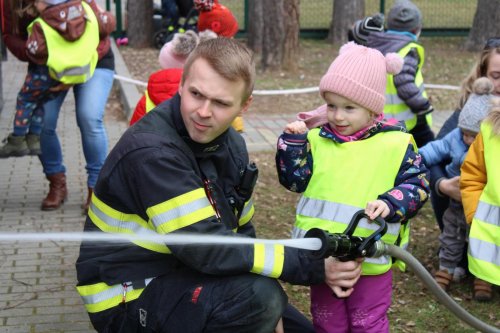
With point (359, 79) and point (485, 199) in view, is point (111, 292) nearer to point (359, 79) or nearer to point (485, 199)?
point (359, 79)

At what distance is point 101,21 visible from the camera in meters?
5.75

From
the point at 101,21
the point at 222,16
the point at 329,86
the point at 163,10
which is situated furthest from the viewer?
the point at 163,10

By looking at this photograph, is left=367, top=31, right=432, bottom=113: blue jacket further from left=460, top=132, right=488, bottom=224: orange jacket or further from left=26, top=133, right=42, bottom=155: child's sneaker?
left=26, top=133, right=42, bottom=155: child's sneaker

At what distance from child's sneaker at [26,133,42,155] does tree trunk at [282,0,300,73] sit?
6560mm

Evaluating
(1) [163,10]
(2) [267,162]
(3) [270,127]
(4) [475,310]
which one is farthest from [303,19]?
(4) [475,310]

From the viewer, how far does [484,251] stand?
4.11 metres

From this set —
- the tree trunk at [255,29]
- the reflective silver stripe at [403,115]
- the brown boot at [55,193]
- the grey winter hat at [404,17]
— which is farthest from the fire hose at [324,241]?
the tree trunk at [255,29]

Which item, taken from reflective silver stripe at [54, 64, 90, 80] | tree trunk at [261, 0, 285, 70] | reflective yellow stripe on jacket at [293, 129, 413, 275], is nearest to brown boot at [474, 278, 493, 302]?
reflective yellow stripe on jacket at [293, 129, 413, 275]

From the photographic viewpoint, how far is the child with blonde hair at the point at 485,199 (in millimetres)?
4094

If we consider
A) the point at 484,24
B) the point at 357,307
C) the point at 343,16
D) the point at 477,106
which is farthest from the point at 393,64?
the point at 343,16

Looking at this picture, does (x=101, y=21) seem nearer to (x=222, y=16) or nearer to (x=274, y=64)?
(x=222, y=16)

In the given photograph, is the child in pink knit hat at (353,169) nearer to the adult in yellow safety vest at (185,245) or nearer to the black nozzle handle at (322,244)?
the adult in yellow safety vest at (185,245)

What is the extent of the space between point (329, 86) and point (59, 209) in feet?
10.4

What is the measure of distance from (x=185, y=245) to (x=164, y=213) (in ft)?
0.45
